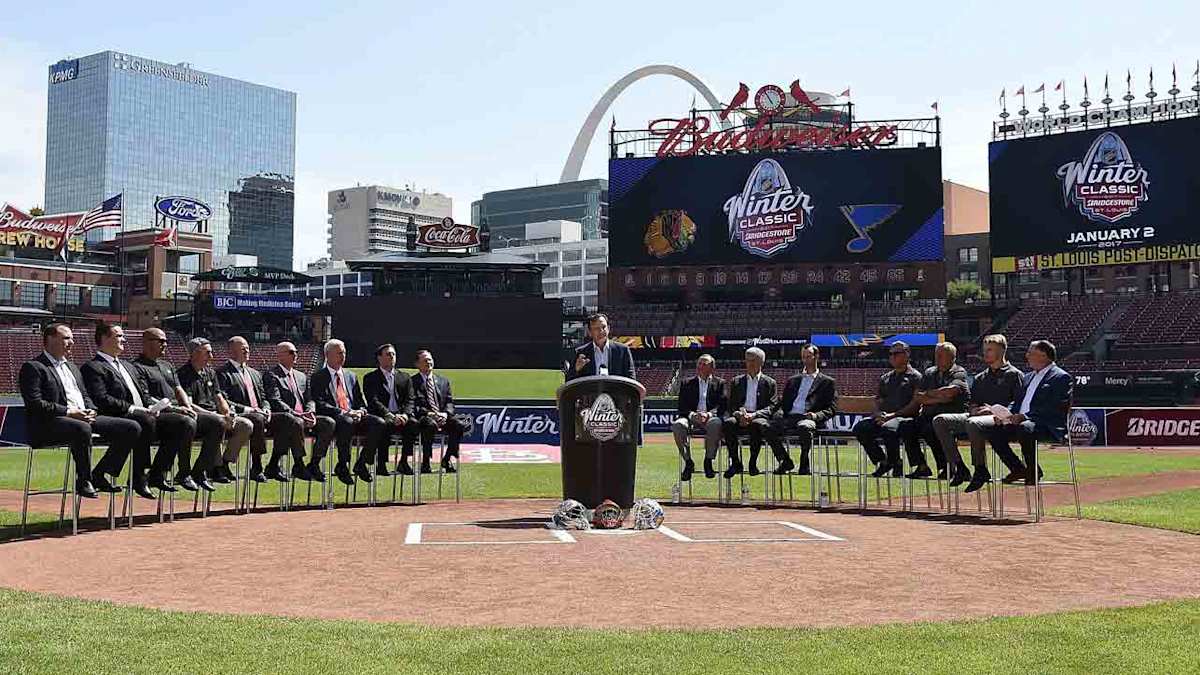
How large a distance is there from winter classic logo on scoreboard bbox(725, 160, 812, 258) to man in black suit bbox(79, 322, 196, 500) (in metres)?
54.2

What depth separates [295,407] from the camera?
50.5 ft

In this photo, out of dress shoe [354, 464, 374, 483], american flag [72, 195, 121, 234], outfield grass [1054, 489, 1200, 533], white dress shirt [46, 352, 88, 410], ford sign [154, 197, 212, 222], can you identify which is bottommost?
outfield grass [1054, 489, 1200, 533]

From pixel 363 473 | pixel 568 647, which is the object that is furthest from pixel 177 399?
pixel 568 647

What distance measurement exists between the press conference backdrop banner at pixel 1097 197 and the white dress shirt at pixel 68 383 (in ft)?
178

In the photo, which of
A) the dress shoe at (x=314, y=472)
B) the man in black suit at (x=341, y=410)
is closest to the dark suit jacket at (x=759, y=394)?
the man in black suit at (x=341, y=410)

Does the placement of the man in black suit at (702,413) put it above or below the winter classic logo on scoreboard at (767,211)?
below

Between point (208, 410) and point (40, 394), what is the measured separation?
2.70 metres

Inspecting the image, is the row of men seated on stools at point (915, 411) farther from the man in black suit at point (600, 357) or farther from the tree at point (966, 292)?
the tree at point (966, 292)

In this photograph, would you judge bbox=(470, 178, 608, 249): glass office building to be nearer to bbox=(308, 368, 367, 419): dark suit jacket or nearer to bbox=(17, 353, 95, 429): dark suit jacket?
bbox=(308, 368, 367, 419): dark suit jacket

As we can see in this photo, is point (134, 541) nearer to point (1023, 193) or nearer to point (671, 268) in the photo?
point (1023, 193)

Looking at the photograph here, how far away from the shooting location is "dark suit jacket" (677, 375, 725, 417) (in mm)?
15938

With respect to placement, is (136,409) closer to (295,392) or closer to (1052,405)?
(295,392)

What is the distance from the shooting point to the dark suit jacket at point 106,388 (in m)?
12.1

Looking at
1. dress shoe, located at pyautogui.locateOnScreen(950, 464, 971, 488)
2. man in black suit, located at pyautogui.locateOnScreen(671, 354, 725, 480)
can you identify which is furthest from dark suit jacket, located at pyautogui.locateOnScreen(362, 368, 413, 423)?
dress shoe, located at pyautogui.locateOnScreen(950, 464, 971, 488)
